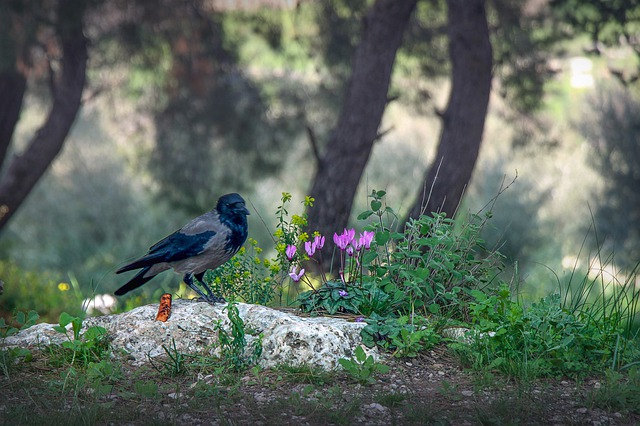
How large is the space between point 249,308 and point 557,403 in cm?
189

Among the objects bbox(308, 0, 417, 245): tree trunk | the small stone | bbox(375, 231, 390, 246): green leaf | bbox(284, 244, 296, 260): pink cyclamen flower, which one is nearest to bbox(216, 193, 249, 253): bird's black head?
bbox(284, 244, 296, 260): pink cyclamen flower

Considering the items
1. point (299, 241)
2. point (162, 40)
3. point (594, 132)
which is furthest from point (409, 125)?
point (299, 241)

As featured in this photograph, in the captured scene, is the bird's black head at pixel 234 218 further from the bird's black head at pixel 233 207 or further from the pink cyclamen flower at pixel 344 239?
the pink cyclamen flower at pixel 344 239

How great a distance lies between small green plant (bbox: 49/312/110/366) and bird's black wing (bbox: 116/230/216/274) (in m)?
0.40

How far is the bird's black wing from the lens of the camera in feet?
15.8

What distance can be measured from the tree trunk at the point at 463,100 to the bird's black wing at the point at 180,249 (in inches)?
184

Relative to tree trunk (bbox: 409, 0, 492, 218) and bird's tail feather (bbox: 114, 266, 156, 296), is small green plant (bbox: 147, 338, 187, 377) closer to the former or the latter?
bird's tail feather (bbox: 114, 266, 156, 296)

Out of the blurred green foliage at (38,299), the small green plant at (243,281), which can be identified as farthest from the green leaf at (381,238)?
the blurred green foliage at (38,299)

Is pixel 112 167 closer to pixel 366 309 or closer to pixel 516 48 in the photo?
pixel 516 48

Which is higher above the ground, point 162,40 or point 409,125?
point 409,125

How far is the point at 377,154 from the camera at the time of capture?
2012 centimetres

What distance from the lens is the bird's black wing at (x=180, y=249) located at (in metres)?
4.80

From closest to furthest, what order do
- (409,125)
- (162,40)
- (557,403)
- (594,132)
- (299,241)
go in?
(557,403) → (299,241) → (162,40) → (594,132) → (409,125)

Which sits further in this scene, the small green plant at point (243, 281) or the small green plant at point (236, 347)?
the small green plant at point (243, 281)
